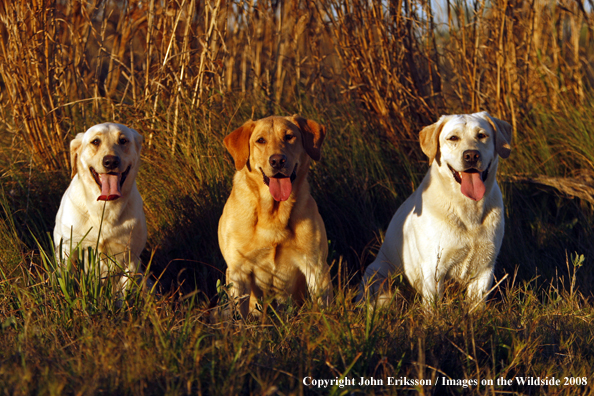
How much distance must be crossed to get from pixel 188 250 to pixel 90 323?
1643 mm

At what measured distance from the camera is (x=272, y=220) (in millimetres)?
3365

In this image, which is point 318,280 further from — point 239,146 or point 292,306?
point 239,146

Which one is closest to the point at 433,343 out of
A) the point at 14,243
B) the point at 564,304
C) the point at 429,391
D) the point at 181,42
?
the point at 429,391

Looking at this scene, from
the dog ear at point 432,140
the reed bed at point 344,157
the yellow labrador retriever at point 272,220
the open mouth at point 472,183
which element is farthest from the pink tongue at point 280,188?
the open mouth at point 472,183

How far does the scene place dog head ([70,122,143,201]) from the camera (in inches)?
133

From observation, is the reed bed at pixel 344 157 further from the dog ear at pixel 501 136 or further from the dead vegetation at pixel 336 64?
the dog ear at pixel 501 136

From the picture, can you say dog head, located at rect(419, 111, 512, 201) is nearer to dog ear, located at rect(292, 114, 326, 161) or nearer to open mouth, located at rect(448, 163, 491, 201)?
open mouth, located at rect(448, 163, 491, 201)

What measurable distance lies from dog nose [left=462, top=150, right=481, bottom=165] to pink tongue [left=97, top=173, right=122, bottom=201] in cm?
211

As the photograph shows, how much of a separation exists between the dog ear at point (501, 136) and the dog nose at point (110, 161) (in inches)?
90.5

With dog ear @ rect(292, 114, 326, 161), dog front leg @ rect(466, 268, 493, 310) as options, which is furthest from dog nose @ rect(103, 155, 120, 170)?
dog front leg @ rect(466, 268, 493, 310)

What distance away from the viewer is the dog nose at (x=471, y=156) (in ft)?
10.5

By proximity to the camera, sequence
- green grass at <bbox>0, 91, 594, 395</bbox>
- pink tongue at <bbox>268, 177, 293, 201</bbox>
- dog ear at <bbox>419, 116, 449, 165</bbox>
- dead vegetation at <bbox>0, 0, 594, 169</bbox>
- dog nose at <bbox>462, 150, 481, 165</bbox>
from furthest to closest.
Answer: dead vegetation at <bbox>0, 0, 594, 169</bbox> < dog ear at <bbox>419, 116, 449, 165</bbox> < pink tongue at <bbox>268, 177, 293, 201</bbox> < dog nose at <bbox>462, 150, 481, 165</bbox> < green grass at <bbox>0, 91, 594, 395</bbox>

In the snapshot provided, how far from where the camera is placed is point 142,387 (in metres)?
2.07

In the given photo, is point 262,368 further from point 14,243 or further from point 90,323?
point 14,243
